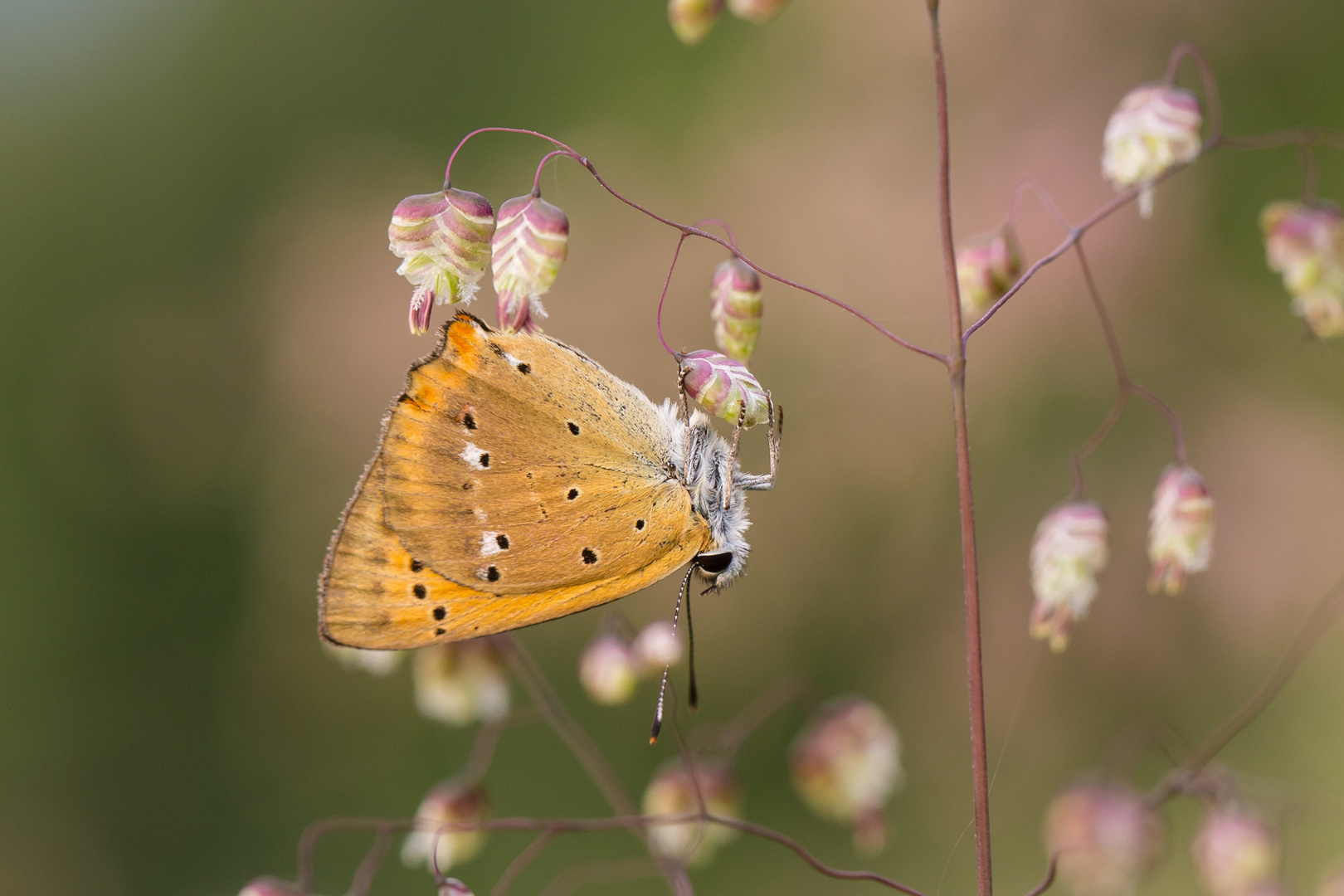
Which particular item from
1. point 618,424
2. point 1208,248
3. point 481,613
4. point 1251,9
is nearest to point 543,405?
point 618,424

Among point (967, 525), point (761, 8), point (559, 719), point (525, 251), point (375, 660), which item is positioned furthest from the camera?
point (375, 660)

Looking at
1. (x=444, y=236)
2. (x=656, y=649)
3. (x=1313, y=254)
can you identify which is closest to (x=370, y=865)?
(x=656, y=649)

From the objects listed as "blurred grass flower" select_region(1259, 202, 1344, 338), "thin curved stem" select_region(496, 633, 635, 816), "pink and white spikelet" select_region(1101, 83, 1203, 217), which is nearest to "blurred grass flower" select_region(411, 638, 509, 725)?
"thin curved stem" select_region(496, 633, 635, 816)

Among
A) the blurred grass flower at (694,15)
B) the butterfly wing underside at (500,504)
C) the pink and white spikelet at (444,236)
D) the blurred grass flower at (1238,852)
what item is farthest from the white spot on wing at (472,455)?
the blurred grass flower at (1238,852)

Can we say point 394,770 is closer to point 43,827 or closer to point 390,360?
point 43,827

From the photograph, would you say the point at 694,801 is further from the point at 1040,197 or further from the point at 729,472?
the point at 1040,197

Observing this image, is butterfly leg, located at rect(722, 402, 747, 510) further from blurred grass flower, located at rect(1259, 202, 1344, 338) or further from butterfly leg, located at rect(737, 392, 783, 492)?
blurred grass flower, located at rect(1259, 202, 1344, 338)
